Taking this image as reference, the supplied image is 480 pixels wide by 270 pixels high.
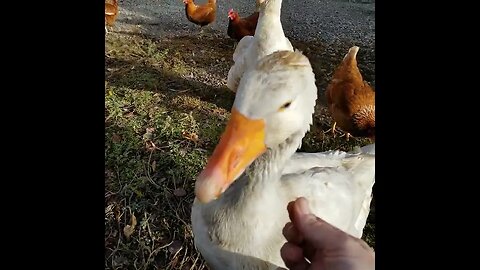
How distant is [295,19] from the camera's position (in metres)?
3.92

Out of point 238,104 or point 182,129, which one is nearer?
point 238,104

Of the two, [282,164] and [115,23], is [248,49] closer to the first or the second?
[282,164]

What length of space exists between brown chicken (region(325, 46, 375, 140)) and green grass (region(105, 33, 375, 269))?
0.33 m

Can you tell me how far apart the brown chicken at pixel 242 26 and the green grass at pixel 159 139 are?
0.65 ft

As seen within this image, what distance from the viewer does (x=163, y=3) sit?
431 centimetres

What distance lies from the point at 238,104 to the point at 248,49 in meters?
1.45

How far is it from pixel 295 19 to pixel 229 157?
121 inches

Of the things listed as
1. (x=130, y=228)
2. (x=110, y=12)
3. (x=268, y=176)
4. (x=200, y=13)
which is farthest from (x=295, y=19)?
(x=268, y=176)

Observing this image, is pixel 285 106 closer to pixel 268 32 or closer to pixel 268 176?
pixel 268 176

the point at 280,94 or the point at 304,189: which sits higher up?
the point at 280,94

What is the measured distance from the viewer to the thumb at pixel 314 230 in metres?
1.14
